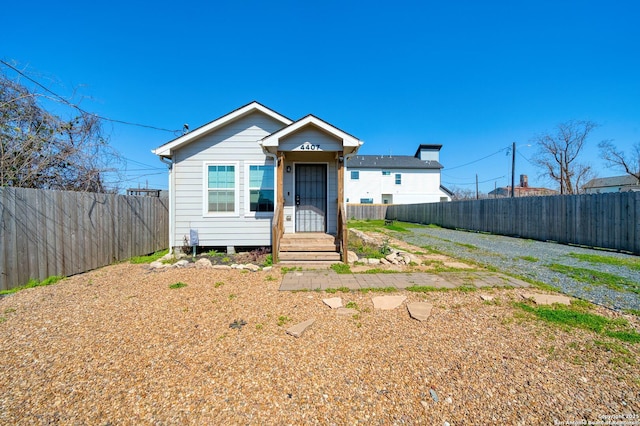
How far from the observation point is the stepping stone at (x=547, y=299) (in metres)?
4.07

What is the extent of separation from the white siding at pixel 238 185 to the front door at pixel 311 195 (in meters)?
1.08

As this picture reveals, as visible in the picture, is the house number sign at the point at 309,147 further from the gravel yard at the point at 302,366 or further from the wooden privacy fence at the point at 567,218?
the wooden privacy fence at the point at 567,218

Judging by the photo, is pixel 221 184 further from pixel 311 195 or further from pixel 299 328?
pixel 299 328

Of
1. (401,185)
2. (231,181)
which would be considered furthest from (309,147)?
(401,185)

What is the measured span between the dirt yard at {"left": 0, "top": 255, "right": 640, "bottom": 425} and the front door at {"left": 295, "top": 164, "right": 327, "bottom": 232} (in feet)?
15.0

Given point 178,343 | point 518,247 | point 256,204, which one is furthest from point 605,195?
point 178,343

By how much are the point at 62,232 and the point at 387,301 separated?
7031 mm

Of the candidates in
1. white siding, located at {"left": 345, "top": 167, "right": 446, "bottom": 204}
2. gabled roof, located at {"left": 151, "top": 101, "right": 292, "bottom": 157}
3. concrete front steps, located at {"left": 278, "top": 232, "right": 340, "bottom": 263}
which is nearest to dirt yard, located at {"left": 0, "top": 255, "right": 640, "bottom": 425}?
concrete front steps, located at {"left": 278, "top": 232, "right": 340, "bottom": 263}

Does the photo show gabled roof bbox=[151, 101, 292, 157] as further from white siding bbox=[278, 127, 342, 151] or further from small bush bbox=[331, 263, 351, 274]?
small bush bbox=[331, 263, 351, 274]

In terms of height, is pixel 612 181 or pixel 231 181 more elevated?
pixel 612 181

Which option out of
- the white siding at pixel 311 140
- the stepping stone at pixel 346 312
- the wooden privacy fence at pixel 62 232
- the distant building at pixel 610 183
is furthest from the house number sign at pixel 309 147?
the distant building at pixel 610 183

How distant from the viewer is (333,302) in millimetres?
4133

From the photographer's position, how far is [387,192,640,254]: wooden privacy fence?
8.20m

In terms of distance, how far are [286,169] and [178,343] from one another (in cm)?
610
